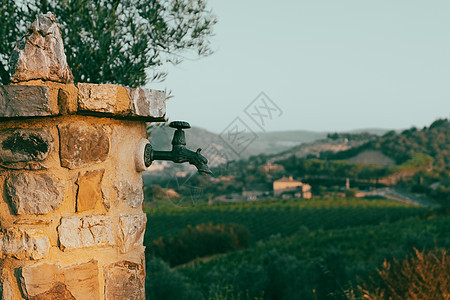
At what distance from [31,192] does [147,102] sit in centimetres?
70

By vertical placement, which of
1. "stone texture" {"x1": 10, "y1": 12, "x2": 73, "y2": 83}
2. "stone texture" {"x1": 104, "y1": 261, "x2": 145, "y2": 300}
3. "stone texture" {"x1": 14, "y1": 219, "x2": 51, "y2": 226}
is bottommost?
"stone texture" {"x1": 104, "y1": 261, "x2": 145, "y2": 300}

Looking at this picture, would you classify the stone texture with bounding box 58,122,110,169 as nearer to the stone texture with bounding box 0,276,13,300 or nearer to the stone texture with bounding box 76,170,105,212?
the stone texture with bounding box 76,170,105,212

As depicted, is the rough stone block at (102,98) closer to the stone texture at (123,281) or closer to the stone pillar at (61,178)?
the stone pillar at (61,178)

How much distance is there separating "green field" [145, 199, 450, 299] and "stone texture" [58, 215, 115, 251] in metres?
1.65

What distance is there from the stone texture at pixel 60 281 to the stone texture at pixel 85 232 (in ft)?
0.32

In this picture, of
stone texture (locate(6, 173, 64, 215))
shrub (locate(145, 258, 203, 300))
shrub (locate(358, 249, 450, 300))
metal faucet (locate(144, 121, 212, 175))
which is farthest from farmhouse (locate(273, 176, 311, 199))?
stone texture (locate(6, 173, 64, 215))

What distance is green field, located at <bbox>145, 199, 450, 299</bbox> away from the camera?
10062 mm

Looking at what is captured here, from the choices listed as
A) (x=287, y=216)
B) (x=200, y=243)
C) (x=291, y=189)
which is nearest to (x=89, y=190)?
(x=200, y=243)

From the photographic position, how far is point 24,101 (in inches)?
77.3

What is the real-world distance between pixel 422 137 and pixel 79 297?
69.8 metres

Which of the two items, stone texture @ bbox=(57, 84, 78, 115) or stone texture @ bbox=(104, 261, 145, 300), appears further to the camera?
stone texture @ bbox=(104, 261, 145, 300)

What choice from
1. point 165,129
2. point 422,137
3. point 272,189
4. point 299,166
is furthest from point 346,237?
point 422,137

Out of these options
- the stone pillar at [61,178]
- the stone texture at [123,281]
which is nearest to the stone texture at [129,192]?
the stone pillar at [61,178]

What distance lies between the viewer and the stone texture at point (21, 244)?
2.00 m
